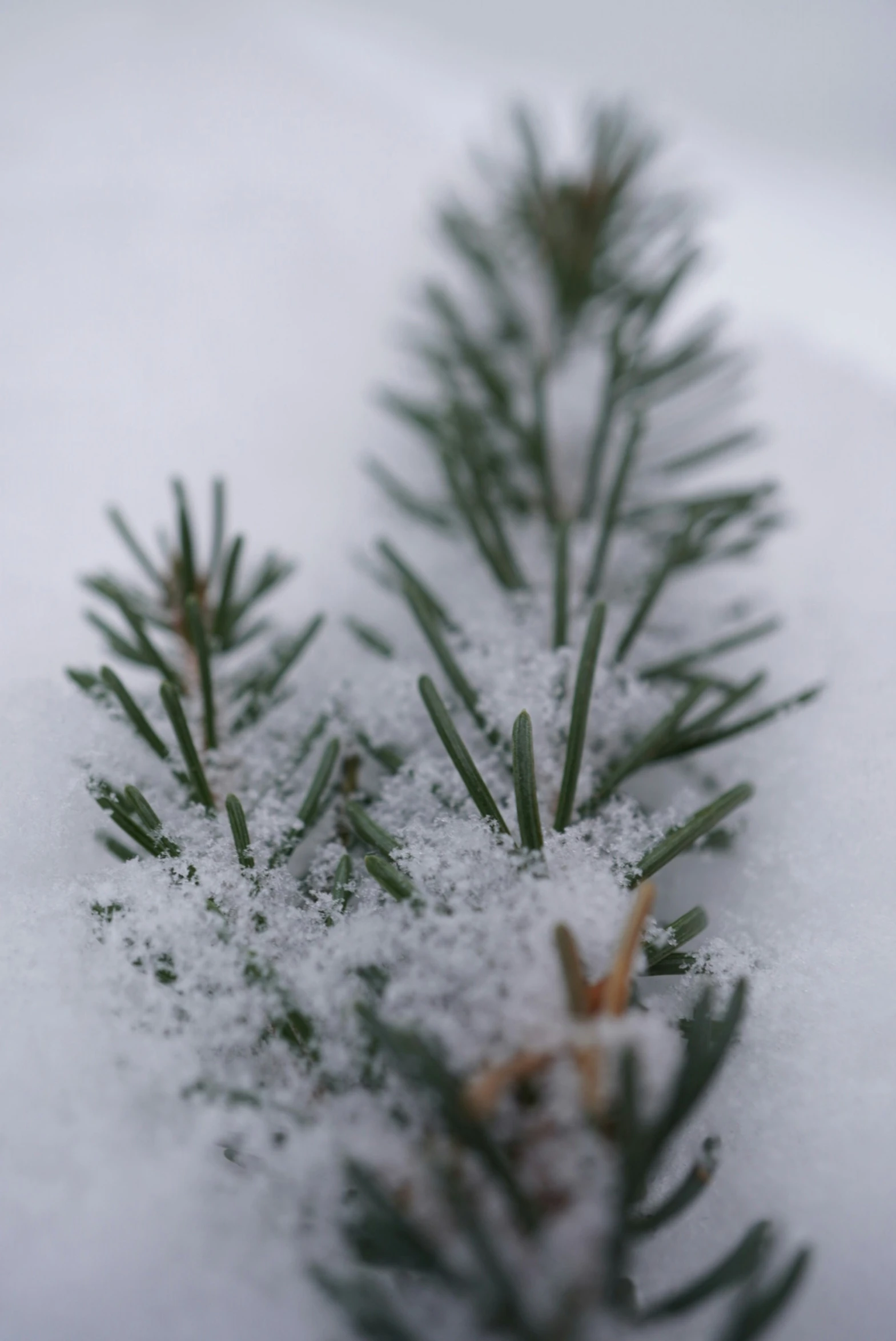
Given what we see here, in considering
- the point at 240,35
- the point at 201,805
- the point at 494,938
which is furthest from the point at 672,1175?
the point at 240,35

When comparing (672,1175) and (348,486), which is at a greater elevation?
(348,486)

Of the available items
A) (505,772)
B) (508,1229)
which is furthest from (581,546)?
(508,1229)

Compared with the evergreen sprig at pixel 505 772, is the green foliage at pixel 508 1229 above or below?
below

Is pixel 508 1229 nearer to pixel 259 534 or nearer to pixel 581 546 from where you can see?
pixel 581 546

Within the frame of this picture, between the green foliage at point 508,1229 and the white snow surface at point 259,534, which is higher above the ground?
the white snow surface at point 259,534

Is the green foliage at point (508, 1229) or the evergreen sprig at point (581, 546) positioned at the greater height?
the evergreen sprig at point (581, 546)

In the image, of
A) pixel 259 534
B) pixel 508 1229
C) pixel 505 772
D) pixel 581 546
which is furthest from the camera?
pixel 259 534

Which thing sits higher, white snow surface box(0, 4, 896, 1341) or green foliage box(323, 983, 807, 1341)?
white snow surface box(0, 4, 896, 1341)

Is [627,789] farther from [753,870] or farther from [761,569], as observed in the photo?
[761,569]
